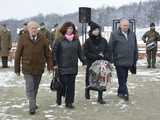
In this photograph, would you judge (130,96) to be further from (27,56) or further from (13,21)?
(13,21)

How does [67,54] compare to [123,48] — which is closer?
[67,54]

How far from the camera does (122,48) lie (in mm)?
11492

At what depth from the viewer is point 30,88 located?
33.2 feet

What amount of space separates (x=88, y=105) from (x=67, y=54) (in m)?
1.20

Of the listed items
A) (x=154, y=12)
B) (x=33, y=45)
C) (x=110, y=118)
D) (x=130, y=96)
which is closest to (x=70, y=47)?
(x=33, y=45)

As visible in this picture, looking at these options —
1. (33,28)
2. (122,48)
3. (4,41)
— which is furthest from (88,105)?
(4,41)

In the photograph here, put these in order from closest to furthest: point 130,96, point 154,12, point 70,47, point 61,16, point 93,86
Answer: point 70,47 < point 93,86 < point 130,96 < point 154,12 < point 61,16

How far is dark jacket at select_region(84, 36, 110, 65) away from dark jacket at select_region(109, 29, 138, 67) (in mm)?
204

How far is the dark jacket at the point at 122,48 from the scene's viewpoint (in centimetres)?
1149

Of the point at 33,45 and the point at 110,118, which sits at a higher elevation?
the point at 33,45

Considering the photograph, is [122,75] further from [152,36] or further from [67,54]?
[152,36]

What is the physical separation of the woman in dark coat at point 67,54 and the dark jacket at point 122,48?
1098 millimetres

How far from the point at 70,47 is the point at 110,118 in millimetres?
1667

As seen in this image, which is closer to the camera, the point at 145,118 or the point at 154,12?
the point at 145,118
